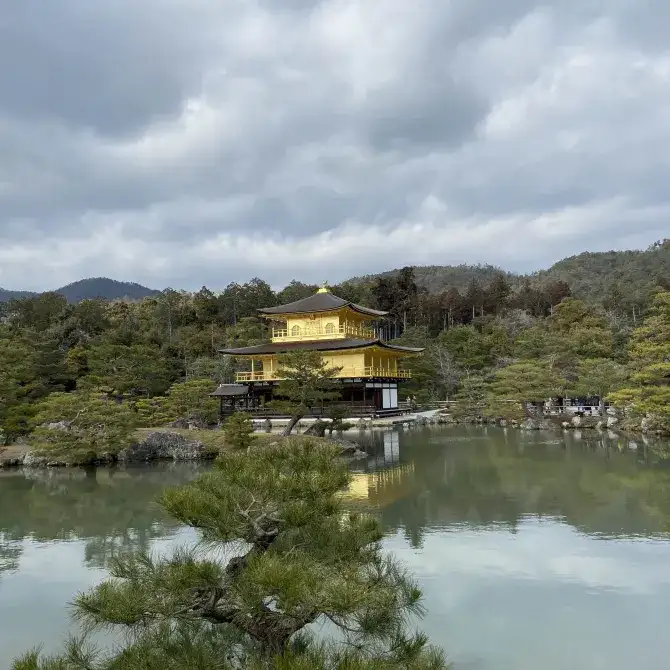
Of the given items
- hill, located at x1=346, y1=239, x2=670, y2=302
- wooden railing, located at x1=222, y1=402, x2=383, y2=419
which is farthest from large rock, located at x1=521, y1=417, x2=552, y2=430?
hill, located at x1=346, y1=239, x2=670, y2=302

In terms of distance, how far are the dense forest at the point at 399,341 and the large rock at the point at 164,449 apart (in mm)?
913

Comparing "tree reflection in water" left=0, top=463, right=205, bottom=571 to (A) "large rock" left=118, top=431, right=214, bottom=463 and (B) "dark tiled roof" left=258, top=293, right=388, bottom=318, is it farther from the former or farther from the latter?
(B) "dark tiled roof" left=258, top=293, right=388, bottom=318

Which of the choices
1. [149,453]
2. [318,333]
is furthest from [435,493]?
[318,333]

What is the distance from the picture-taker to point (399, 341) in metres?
32.7

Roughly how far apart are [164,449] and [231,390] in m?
10.9

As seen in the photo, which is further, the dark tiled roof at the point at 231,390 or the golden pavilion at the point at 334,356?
the dark tiled roof at the point at 231,390

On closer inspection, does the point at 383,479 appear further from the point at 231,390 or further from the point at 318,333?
the point at 318,333

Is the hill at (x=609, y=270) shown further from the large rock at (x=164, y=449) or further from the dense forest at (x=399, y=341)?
the large rock at (x=164, y=449)

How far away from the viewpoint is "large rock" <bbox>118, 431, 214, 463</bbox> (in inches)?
571

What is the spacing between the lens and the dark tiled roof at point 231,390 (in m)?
25.3

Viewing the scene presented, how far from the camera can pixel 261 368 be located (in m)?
27.6

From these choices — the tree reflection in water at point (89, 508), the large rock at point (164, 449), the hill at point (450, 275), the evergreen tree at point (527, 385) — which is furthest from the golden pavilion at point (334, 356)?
the hill at point (450, 275)

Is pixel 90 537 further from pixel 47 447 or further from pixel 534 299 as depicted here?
pixel 534 299

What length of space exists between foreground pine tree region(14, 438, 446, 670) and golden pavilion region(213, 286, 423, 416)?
18.4 meters
